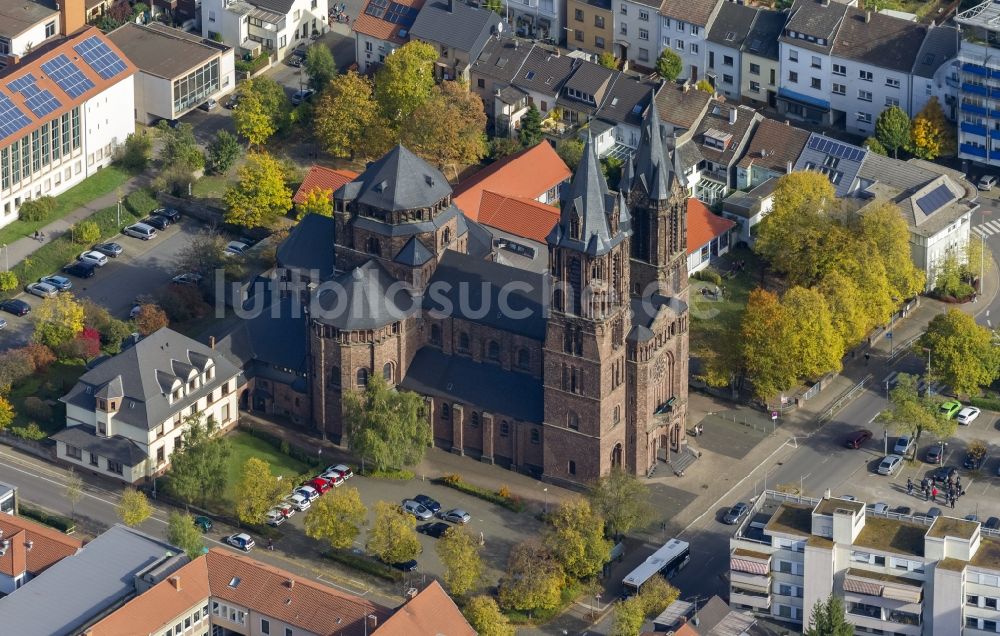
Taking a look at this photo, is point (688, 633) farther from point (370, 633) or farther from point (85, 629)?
point (85, 629)

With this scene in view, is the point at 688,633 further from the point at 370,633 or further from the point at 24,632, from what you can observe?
the point at 24,632

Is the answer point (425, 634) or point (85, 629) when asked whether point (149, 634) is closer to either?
point (85, 629)

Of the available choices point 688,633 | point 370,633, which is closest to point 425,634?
point 370,633

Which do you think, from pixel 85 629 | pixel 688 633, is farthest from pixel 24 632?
pixel 688 633

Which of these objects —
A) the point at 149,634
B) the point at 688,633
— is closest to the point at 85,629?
the point at 149,634

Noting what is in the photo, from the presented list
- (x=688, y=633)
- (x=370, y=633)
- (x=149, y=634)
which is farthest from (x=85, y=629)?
(x=688, y=633)

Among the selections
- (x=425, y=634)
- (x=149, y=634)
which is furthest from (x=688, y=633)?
(x=149, y=634)
